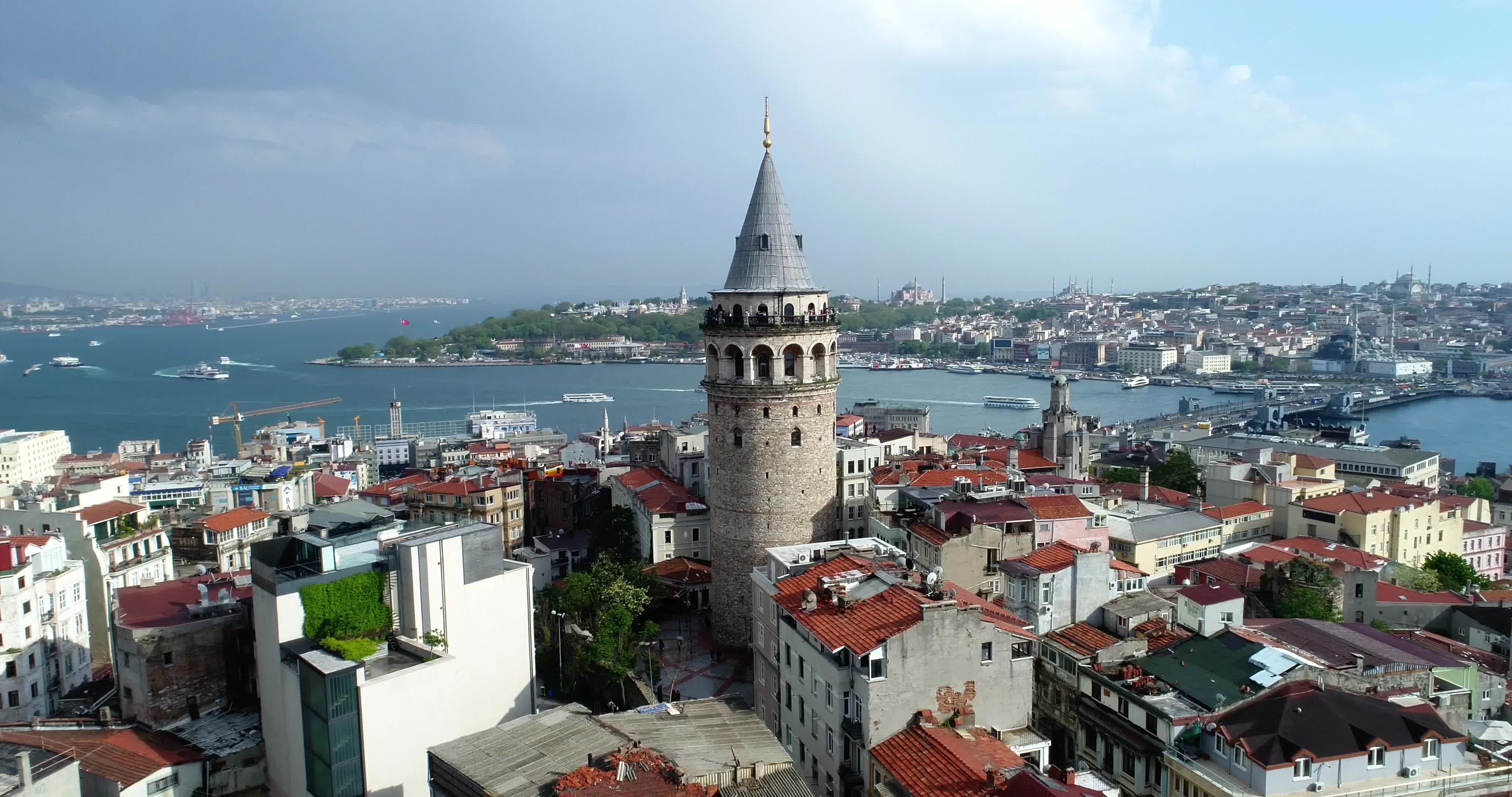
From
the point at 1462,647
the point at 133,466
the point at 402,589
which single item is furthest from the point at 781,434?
the point at 133,466

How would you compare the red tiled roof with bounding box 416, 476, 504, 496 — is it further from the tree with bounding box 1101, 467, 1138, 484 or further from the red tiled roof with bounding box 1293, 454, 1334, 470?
the red tiled roof with bounding box 1293, 454, 1334, 470

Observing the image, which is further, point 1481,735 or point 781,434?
point 781,434

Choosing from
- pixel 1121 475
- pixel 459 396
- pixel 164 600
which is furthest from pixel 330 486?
pixel 459 396

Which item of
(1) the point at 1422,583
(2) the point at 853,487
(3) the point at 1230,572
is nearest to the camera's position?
(3) the point at 1230,572

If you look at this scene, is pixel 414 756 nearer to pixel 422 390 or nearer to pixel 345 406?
pixel 345 406

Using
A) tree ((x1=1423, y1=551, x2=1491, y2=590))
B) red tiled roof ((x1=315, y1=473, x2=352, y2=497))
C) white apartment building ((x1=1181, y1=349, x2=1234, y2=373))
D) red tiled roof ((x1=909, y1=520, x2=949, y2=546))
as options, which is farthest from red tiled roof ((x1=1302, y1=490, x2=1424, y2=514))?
white apartment building ((x1=1181, y1=349, x2=1234, y2=373))

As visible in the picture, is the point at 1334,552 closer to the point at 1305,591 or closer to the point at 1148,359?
the point at 1305,591

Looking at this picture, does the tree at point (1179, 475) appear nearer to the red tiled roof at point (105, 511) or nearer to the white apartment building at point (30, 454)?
the red tiled roof at point (105, 511)

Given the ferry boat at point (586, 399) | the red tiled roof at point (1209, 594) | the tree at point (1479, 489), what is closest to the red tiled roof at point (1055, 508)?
the red tiled roof at point (1209, 594)
